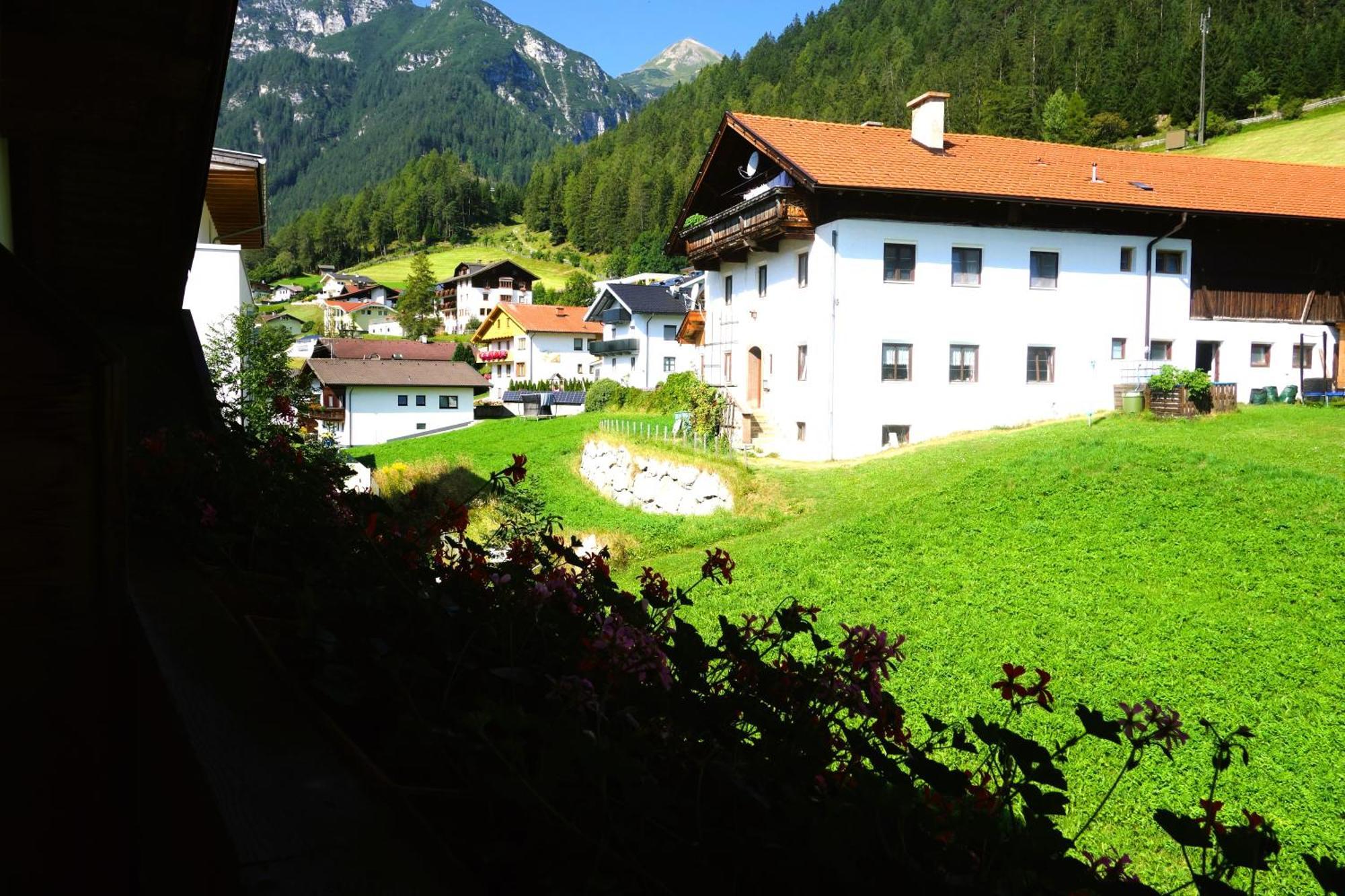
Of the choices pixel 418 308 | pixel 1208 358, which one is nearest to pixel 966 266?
pixel 1208 358

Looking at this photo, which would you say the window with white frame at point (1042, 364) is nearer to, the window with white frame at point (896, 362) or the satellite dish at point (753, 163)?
the window with white frame at point (896, 362)

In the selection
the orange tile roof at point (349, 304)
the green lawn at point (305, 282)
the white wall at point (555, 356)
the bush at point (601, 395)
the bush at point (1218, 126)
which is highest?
the bush at point (1218, 126)

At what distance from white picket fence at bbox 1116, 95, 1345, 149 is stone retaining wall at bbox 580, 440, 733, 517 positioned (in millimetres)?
64809

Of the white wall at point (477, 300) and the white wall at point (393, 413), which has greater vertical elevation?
the white wall at point (477, 300)

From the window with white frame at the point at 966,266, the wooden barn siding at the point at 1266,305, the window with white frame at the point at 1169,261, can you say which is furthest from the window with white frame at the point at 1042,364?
the wooden barn siding at the point at 1266,305

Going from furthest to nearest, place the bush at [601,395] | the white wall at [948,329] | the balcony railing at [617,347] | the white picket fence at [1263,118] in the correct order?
the white picket fence at [1263,118] < the balcony railing at [617,347] < the bush at [601,395] < the white wall at [948,329]

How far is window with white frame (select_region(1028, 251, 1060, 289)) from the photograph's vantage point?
25.7 meters

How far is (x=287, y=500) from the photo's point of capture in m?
2.76

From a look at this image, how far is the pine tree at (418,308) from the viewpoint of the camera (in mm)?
95188

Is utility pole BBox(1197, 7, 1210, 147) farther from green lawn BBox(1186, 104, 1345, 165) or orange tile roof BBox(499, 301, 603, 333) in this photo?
orange tile roof BBox(499, 301, 603, 333)

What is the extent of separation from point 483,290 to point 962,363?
300 ft

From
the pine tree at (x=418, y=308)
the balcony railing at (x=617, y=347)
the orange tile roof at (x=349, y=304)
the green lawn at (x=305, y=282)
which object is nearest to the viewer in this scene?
the balcony railing at (x=617, y=347)

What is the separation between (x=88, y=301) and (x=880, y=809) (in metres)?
4.52

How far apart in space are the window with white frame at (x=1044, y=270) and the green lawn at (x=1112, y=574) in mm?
5223
